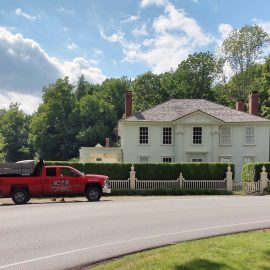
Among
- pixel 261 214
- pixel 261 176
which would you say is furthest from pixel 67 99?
pixel 261 214

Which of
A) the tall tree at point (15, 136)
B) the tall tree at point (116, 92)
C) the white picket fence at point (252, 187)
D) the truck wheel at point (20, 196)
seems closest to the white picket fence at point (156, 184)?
the white picket fence at point (252, 187)

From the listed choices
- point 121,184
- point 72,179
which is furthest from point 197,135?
point 72,179

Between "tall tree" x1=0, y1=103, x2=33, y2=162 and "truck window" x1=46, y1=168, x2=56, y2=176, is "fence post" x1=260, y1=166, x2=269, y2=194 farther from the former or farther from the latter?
"tall tree" x1=0, y1=103, x2=33, y2=162

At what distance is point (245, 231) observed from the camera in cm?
1331

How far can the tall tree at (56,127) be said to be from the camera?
8456 centimetres

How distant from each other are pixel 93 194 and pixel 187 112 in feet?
75.0

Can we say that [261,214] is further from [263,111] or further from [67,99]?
[67,99]

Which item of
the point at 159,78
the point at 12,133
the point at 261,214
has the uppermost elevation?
the point at 159,78

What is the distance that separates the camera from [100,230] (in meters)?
13.5

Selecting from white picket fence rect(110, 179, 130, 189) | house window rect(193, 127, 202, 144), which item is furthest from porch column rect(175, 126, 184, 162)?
white picket fence rect(110, 179, 130, 189)

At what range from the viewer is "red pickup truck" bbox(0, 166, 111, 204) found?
24.9 metres

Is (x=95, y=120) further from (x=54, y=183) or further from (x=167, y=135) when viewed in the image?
(x=54, y=183)

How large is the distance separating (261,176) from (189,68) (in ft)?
150

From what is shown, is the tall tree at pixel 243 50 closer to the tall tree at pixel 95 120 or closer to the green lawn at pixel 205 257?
the tall tree at pixel 95 120
